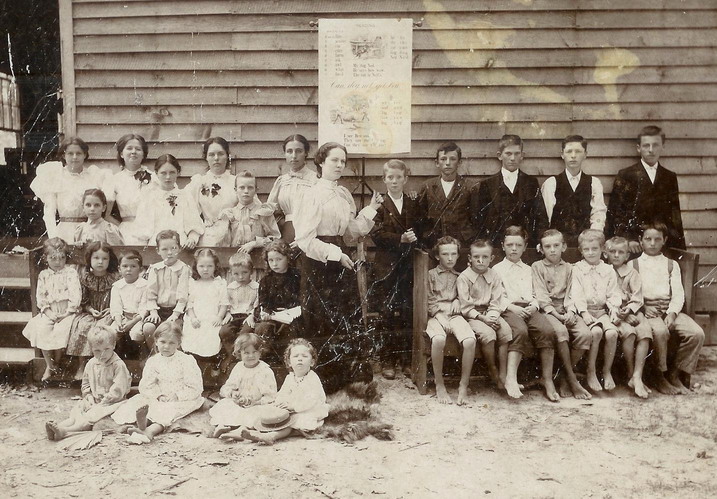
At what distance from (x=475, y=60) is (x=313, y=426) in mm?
3189

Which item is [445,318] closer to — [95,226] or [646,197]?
[646,197]

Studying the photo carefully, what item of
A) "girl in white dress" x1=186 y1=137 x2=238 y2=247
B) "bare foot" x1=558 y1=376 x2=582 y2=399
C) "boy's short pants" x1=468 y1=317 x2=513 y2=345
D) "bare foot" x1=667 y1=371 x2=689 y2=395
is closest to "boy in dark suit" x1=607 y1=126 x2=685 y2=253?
"bare foot" x1=667 y1=371 x2=689 y2=395

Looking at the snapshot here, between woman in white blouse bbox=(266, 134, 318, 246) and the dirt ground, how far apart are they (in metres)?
1.50

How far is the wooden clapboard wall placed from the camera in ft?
16.6

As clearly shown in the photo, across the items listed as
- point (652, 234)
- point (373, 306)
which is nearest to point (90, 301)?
point (373, 306)

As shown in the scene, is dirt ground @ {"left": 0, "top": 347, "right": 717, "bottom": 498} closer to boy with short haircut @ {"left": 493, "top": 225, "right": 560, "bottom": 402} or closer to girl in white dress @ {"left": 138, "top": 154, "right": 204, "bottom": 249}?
boy with short haircut @ {"left": 493, "top": 225, "right": 560, "bottom": 402}

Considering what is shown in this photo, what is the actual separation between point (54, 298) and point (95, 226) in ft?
1.72

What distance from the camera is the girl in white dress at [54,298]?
3.91 metres

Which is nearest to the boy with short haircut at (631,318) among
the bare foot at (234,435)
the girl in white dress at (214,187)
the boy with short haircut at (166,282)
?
the bare foot at (234,435)

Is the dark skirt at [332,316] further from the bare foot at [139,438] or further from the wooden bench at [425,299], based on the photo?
the bare foot at [139,438]

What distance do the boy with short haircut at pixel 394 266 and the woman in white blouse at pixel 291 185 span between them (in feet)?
2.03

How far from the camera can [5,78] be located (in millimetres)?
7703

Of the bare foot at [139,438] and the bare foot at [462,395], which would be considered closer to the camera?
the bare foot at [139,438]

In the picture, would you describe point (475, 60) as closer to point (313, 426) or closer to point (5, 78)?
point (313, 426)
